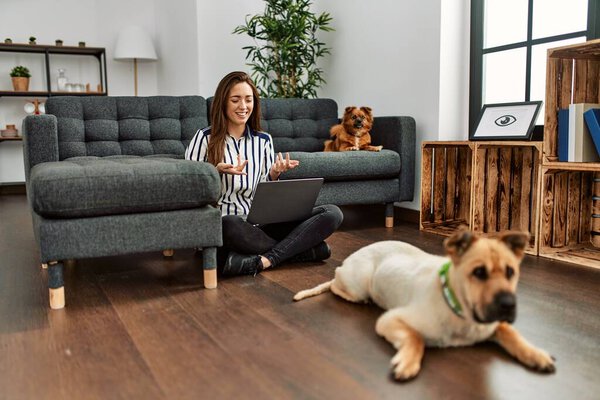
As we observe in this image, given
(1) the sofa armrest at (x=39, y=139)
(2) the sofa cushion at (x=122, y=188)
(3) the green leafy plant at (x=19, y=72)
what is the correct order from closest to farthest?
(2) the sofa cushion at (x=122, y=188), (1) the sofa armrest at (x=39, y=139), (3) the green leafy plant at (x=19, y=72)

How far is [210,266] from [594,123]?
1.84m

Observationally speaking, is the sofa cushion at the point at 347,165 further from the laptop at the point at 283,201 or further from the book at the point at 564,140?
the book at the point at 564,140

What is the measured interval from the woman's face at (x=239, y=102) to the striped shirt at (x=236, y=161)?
0.12 m

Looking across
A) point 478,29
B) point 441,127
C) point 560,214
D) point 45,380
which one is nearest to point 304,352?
point 45,380

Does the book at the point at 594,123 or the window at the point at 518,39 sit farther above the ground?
the window at the point at 518,39

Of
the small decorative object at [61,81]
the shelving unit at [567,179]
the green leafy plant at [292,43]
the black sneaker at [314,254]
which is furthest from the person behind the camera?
the small decorative object at [61,81]

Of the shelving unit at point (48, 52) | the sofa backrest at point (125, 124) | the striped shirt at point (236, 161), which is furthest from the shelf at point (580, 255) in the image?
the shelving unit at point (48, 52)

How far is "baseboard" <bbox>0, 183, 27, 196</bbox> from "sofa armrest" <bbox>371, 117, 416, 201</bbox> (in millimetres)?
4552

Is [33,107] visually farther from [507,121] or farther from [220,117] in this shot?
[507,121]

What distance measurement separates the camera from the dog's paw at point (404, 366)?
1.34m

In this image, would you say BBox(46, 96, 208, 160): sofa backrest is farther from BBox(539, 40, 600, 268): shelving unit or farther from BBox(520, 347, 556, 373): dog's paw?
BBox(520, 347, 556, 373): dog's paw

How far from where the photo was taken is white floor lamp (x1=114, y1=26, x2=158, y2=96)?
625cm

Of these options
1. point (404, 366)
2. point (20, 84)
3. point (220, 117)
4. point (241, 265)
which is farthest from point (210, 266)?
point (20, 84)

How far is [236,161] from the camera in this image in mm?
2451
